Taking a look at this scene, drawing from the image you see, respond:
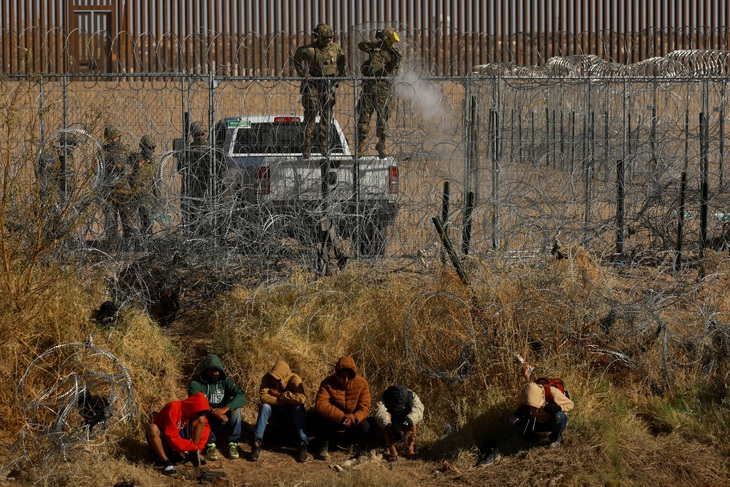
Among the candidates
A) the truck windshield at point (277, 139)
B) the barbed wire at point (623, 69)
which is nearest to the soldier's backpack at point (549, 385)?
the truck windshield at point (277, 139)

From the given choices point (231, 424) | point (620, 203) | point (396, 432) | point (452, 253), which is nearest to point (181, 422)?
point (231, 424)

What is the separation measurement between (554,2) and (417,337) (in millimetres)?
16540

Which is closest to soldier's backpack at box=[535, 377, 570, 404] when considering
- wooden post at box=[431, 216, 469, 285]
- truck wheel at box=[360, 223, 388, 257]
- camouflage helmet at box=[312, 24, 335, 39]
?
wooden post at box=[431, 216, 469, 285]

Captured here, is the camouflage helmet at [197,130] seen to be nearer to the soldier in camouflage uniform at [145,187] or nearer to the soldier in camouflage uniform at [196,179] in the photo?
the soldier in camouflage uniform at [196,179]

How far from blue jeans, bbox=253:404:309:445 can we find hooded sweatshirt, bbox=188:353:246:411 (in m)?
0.16

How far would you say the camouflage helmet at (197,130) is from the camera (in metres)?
9.26

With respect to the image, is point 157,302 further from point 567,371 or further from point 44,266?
point 567,371

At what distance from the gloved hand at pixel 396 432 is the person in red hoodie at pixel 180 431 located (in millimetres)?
1172

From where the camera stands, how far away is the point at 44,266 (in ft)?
23.7

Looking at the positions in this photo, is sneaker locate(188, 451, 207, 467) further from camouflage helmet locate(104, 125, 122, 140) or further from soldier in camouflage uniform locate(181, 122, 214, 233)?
camouflage helmet locate(104, 125, 122, 140)

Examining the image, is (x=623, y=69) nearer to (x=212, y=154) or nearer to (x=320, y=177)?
(x=320, y=177)

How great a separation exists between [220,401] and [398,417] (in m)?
1.18

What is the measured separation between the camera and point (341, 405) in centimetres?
656

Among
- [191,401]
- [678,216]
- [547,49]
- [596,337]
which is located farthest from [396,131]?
[547,49]
